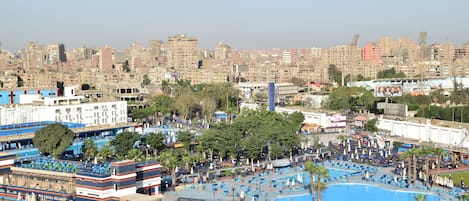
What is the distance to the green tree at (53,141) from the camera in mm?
25812

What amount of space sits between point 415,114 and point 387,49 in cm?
5518

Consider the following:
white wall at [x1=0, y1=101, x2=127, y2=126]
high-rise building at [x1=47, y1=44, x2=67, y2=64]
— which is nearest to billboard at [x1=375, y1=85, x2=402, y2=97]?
white wall at [x1=0, y1=101, x2=127, y2=126]

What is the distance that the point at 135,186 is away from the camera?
57.8 ft

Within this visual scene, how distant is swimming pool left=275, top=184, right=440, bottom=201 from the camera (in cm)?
2095

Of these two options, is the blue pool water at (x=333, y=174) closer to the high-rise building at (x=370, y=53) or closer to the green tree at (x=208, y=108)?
the green tree at (x=208, y=108)

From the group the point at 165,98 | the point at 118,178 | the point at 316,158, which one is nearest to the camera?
the point at 118,178

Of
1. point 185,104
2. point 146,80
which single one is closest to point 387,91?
point 185,104

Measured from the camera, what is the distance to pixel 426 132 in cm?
3150

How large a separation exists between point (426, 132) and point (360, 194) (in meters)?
11.2

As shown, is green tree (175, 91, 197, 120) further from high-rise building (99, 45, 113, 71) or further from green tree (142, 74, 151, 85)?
high-rise building (99, 45, 113, 71)

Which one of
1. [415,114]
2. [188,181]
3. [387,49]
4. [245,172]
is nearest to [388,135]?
[415,114]

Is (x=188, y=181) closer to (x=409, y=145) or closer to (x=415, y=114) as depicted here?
(x=409, y=145)

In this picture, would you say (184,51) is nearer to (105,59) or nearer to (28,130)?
(105,59)

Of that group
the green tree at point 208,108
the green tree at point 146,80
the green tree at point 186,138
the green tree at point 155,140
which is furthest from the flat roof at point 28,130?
the green tree at point 146,80
